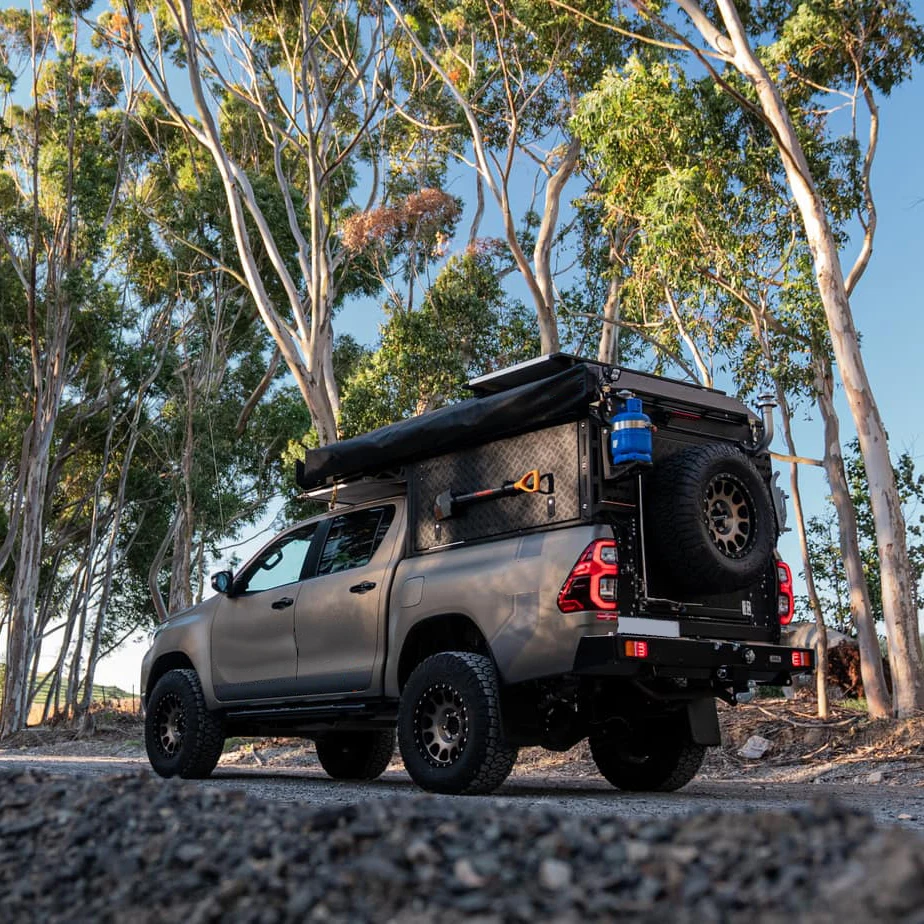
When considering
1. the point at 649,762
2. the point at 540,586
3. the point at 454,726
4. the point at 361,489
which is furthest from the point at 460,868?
the point at 361,489

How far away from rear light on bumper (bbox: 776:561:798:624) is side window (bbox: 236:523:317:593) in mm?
3481

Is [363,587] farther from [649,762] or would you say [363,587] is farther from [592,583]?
[649,762]

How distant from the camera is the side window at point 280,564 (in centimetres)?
879

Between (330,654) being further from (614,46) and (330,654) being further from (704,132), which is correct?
(614,46)

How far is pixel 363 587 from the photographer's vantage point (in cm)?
794

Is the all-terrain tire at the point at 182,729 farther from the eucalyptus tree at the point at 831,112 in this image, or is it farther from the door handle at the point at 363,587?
the eucalyptus tree at the point at 831,112

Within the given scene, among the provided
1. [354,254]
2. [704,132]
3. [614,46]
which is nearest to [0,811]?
[704,132]

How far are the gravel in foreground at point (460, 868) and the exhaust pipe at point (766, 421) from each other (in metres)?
4.66

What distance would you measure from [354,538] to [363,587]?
545 mm

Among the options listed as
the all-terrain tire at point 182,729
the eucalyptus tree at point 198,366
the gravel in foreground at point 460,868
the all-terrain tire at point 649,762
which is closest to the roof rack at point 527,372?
the all-terrain tire at point 649,762

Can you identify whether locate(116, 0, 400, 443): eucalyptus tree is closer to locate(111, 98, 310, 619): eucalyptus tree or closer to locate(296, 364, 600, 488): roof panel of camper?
locate(111, 98, 310, 619): eucalyptus tree

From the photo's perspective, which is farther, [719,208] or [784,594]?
[719,208]

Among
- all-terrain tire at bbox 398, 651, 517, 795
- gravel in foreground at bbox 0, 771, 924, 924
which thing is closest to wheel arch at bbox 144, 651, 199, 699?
all-terrain tire at bbox 398, 651, 517, 795

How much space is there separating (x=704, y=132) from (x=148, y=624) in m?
28.5
